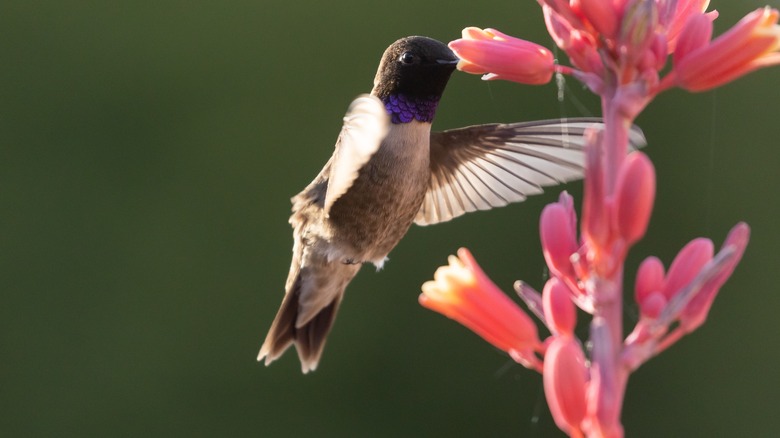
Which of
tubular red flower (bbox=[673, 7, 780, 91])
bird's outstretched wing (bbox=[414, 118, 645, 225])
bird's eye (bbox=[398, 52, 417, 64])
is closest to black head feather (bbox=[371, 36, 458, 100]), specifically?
bird's eye (bbox=[398, 52, 417, 64])

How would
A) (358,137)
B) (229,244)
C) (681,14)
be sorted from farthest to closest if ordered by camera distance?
1. (229,244)
2. (358,137)
3. (681,14)

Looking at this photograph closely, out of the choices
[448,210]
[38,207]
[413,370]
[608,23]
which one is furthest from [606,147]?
[38,207]

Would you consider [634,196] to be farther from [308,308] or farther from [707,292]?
[308,308]

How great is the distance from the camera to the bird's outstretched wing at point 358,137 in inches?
59.7

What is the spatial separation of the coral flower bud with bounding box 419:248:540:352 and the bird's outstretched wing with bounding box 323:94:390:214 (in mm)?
326

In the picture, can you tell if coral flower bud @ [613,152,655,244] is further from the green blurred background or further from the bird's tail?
the green blurred background

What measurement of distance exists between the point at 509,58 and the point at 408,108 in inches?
35.2

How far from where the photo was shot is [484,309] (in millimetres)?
1243

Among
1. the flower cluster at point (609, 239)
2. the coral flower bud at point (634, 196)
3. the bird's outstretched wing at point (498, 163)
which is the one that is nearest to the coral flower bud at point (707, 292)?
the flower cluster at point (609, 239)

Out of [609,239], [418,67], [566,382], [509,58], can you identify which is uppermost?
[418,67]

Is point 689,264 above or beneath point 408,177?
beneath

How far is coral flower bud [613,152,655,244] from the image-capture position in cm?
108

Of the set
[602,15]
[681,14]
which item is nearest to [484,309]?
[602,15]

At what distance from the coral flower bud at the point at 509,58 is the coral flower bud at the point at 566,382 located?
1.38 ft
